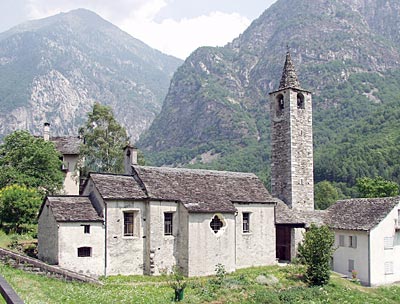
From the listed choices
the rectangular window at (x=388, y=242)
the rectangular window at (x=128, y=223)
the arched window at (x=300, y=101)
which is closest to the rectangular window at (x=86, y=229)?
the rectangular window at (x=128, y=223)

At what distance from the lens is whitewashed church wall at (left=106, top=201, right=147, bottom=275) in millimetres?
29234

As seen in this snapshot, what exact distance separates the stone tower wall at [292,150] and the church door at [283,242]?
2996mm

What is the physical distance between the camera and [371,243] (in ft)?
116

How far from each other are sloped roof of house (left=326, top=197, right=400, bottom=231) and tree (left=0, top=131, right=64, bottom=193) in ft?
82.1

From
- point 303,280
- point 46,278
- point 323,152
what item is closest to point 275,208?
point 303,280

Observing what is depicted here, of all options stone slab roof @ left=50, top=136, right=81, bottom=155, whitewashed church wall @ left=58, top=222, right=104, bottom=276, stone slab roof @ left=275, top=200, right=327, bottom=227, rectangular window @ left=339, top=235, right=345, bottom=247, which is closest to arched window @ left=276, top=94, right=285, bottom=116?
stone slab roof @ left=275, top=200, right=327, bottom=227

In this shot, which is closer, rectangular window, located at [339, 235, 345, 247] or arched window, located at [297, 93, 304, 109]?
rectangular window, located at [339, 235, 345, 247]

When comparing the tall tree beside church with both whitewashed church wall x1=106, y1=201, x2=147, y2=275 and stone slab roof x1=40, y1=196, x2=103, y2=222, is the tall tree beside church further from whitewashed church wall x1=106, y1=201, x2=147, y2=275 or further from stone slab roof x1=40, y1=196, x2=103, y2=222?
whitewashed church wall x1=106, y1=201, x2=147, y2=275

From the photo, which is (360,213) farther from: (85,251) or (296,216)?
(85,251)

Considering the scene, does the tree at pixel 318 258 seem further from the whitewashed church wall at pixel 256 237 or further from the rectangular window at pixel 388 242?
the rectangular window at pixel 388 242

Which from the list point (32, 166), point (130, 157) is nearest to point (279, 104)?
point (130, 157)

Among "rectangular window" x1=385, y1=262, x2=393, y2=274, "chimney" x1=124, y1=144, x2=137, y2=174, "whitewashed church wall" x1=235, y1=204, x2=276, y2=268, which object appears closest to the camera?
"whitewashed church wall" x1=235, y1=204, x2=276, y2=268

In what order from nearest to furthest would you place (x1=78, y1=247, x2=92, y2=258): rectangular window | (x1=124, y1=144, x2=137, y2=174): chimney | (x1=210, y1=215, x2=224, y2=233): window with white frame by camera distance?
(x1=78, y1=247, x2=92, y2=258): rectangular window → (x1=210, y1=215, x2=224, y2=233): window with white frame → (x1=124, y1=144, x2=137, y2=174): chimney

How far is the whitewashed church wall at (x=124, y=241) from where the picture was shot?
95.9ft
